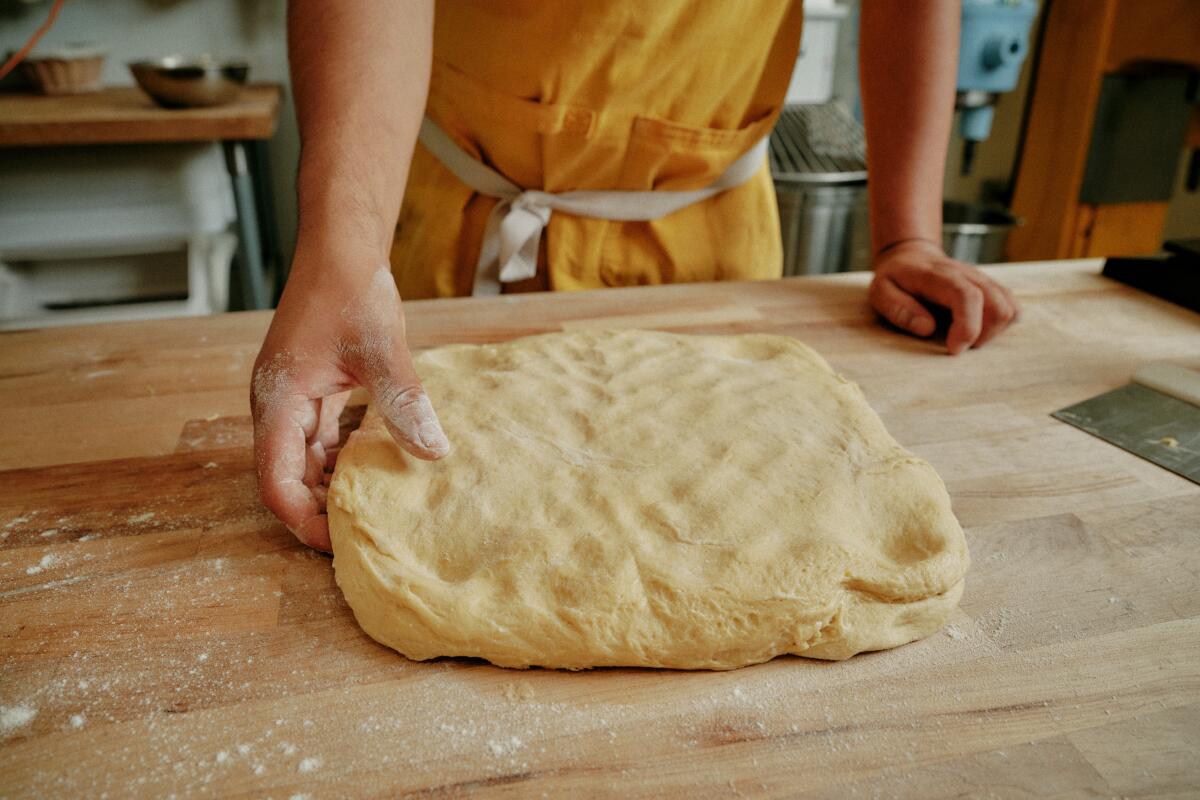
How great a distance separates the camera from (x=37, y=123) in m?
2.42

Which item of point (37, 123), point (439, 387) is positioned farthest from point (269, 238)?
point (439, 387)

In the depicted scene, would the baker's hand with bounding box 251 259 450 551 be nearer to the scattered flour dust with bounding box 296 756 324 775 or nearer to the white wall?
the scattered flour dust with bounding box 296 756 324 775

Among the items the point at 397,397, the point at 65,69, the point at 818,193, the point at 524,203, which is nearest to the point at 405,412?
the point at 397,397

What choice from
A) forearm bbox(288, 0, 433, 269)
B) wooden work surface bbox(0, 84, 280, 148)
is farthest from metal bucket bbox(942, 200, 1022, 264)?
wooden work surface bbox(0, 84, 280, 148)

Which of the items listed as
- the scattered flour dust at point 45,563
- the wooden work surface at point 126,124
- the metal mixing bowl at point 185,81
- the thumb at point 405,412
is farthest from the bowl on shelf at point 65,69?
the thumb at point 405,412

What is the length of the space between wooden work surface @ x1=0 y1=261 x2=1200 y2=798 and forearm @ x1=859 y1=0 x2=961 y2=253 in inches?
22.2

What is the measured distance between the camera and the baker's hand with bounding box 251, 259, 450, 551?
0.87m

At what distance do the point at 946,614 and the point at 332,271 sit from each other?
78cm

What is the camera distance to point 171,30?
10.5 ft

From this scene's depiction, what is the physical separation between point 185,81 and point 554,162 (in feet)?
5.64

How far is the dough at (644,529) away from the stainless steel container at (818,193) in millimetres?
1480

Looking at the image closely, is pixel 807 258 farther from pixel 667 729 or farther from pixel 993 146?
pixel 667 729

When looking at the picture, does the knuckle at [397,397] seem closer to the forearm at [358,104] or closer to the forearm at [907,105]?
the forearm at [358,104]

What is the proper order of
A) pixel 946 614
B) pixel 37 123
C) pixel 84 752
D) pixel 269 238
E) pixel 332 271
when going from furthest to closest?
pixel 269 238 < pixel 37 123 < pixel 332 271 < pixel 946 614 < pixel 84 752
